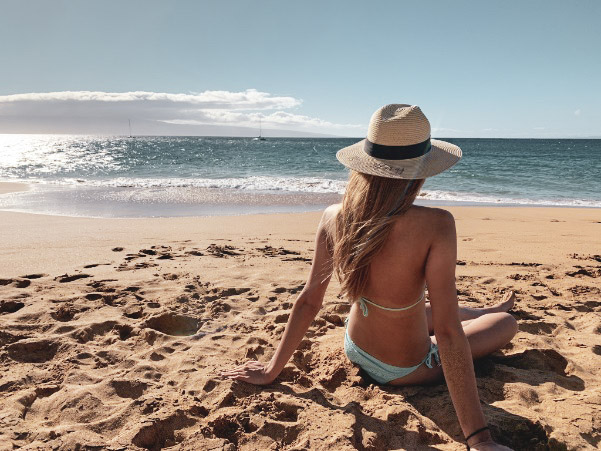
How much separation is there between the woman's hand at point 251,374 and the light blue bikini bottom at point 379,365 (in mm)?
493

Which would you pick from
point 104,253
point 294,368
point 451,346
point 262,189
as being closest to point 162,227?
point 104,253

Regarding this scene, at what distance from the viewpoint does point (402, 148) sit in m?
1.88

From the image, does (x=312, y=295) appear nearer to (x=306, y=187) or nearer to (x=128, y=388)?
(x=128, y=388)

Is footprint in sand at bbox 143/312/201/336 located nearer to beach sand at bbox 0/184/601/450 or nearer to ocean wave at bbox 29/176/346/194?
beach sand at bbox 0/184/601/450

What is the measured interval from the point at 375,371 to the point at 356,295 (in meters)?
0.57

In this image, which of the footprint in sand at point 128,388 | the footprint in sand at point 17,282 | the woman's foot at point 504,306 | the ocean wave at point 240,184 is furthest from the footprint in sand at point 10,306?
the ocean wave at point 240,184

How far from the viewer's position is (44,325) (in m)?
3.14

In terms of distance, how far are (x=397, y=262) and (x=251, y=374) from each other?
3.59ft

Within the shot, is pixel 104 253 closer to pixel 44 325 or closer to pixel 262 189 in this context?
pixel 44 325

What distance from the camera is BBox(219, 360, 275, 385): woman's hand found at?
8.11 ft

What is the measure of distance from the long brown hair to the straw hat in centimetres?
7

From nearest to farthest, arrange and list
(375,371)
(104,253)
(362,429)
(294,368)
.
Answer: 1. (362,429)
2. (375,371)
3. (294,368)
4. (104,253)

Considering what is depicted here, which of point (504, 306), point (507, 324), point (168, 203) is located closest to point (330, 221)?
point (507, 324)

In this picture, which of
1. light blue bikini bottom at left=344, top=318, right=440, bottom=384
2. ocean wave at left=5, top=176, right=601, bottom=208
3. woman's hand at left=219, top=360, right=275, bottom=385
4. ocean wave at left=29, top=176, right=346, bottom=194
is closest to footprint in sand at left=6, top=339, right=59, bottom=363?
woman's hand at left=219, top=360, right=275, bottom=385
